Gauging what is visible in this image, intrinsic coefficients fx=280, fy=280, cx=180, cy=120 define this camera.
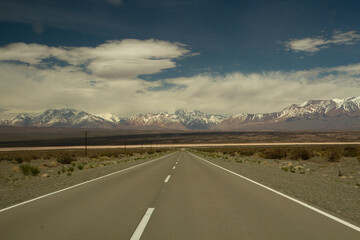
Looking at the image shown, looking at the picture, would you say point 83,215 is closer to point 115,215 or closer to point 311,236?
point 115,215

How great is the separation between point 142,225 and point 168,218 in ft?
2.49

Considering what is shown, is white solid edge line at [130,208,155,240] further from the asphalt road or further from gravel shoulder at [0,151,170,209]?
gravel shoulder at [0,151,170,209]

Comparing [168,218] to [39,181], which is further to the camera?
[39,181]

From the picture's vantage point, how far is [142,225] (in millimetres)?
5574

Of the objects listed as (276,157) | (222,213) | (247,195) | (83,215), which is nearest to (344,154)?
(276,157)

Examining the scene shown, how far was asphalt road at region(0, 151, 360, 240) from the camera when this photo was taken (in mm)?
5051

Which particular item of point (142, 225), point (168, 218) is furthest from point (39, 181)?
point (142, 225)

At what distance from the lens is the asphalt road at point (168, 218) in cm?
505

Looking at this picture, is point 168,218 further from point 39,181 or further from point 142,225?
point 39,181

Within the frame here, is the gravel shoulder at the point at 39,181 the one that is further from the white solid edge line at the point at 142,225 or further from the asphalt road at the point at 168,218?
the white solid edge line at the point at 142,225

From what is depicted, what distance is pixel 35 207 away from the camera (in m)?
7.51

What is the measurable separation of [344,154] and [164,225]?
32968 mm

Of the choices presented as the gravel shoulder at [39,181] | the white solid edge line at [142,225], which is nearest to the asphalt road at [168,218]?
the white solid edge line at [142,225]

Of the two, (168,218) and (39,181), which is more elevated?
(168,218)
